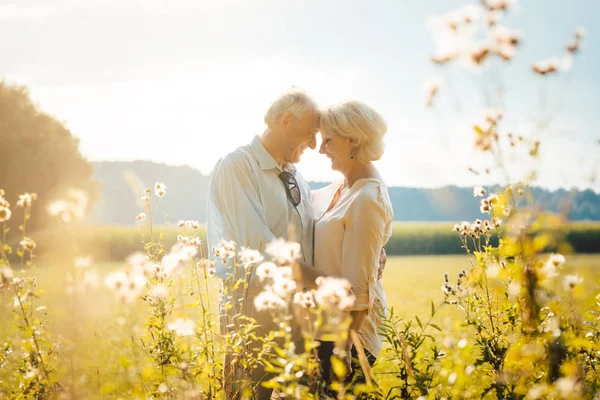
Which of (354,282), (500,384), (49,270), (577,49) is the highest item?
(577,49)

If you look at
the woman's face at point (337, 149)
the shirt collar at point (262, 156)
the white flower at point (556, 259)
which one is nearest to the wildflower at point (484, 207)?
the woman's face at point (337, 149)

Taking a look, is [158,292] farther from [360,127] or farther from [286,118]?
[286,118]

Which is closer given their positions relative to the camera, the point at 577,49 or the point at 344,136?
the point at 577,49

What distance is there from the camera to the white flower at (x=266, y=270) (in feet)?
7.09

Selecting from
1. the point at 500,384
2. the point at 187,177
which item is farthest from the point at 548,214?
the point at 187,177

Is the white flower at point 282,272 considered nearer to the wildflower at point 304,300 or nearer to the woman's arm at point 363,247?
the wildflower at point 304,300

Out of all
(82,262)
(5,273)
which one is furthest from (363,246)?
(5,273)

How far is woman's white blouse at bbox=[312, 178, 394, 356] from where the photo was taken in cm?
309

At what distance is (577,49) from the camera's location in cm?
200

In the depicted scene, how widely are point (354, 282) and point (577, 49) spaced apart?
170 centimetres

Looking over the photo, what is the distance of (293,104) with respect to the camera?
3.86 metres

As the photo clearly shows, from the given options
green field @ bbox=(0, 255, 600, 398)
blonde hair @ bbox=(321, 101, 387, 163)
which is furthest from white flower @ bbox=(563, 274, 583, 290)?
blonde hair @ bbox=(321, 101, 387, 163)

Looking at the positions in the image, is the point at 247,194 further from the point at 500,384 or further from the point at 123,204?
the point at 123,204

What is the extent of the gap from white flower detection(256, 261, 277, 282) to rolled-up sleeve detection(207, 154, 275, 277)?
4.01 feet
